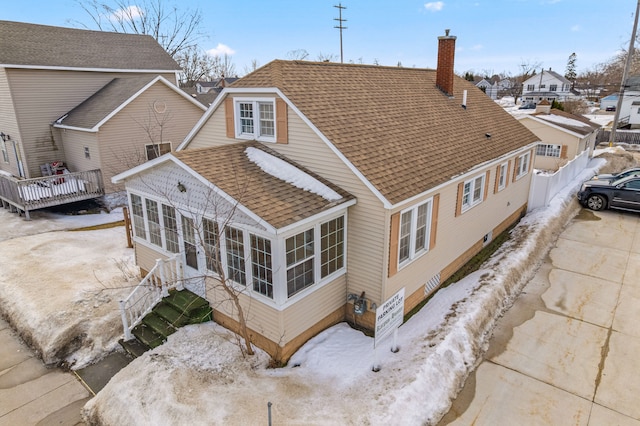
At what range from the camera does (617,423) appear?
7.37 m

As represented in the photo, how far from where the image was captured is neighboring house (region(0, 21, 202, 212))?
64.3ft

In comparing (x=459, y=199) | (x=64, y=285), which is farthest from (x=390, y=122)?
(x=64, y=285)

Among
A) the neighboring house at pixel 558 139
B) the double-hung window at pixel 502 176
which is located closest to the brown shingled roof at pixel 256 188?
the double-hung window at pixel 502 176

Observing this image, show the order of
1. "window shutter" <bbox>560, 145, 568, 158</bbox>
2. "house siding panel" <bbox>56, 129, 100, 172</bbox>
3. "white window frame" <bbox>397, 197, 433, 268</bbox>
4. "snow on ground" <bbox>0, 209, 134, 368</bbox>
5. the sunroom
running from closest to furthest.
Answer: the sunroom
"white window frame" <bbox>397, 197, 433, 268</bbox>
"snow on ground" <bbox>0, 209, 134, 368</bbox>
"house siding panel" <bbox>56, 129, 100, 172</bbox>
"window shutter" <bbox>560, 145, 568, 158</bbox>

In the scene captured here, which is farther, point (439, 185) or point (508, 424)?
point (439, 185)

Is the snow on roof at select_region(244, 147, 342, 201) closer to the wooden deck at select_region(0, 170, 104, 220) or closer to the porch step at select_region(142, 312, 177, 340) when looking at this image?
the porch step at select_region(142, 312, 177, 340)

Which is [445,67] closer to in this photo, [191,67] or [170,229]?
[170,229]

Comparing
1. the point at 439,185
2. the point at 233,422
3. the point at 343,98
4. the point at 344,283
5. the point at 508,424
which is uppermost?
the point at 343,98

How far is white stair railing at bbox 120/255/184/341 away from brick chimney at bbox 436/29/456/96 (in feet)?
41.2

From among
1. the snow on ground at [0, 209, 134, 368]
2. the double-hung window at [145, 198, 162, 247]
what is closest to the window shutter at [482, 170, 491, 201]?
the double-hung window at [145, 198, 162, 247]

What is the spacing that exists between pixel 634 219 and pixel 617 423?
1413 centimetres

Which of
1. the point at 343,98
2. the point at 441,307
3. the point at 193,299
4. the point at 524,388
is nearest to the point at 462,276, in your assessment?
the point at 441,307

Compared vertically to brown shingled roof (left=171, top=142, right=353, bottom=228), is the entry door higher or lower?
lower

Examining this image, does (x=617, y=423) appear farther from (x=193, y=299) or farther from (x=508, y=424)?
(x=193, y=299)
